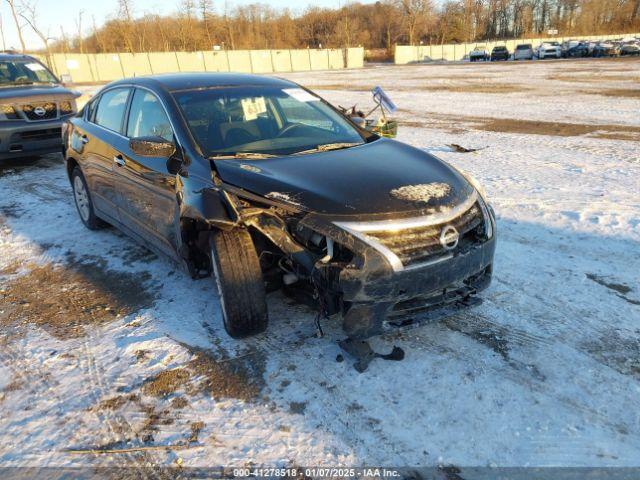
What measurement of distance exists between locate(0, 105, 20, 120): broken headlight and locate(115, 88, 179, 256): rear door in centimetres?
479

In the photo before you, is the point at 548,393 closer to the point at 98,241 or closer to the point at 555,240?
the point at 555,240

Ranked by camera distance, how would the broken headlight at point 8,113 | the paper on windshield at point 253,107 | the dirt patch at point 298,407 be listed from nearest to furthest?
the dirt patch at point 298,407 → the paper on windshield at point 253,107 → the broken headlight at point 8,113

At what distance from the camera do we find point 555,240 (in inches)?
179

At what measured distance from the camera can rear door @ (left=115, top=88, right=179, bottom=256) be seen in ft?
11.7

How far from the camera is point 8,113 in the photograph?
7773 millimetres

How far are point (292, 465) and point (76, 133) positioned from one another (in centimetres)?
453

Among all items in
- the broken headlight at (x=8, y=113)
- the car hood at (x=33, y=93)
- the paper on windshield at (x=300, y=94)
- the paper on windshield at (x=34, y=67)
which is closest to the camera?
the paper on windshield at (x=300, y=94)

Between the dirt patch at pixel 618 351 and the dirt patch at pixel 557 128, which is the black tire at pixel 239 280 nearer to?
the dirt patch at pixel 618 351

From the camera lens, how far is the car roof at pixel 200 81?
402 centimetres

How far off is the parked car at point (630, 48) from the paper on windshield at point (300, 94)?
50.9 m

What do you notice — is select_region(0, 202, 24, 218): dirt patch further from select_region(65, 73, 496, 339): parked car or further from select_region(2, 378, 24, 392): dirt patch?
select_region(2, 378, 24, 392): dirt patch

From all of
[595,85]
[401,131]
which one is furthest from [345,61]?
[401,131]

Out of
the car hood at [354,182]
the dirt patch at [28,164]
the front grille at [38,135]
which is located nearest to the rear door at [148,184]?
the car hood at [354,182]

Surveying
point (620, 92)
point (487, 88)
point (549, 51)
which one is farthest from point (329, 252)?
point (549, 51)
